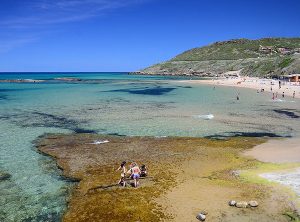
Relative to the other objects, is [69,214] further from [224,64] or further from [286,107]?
[224,64]

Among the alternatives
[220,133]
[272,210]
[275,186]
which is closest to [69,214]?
[272,210]

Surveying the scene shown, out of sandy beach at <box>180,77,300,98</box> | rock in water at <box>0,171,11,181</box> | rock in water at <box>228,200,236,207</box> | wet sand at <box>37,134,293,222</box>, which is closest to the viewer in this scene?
wet sand at <box>37,134,293,222</box>

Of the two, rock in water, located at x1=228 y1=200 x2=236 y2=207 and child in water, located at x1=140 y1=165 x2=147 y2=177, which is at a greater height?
child in water, located at x1=140 y1=165 x2=147 y2=177

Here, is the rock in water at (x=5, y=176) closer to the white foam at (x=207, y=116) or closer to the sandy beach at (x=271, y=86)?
the white foam at (x=207, y=116)

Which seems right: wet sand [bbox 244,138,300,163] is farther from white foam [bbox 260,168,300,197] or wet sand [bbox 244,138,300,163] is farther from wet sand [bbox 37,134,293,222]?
white foam [bbox 260,168,300,197]

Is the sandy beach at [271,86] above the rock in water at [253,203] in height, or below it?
above

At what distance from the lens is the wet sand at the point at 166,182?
15.3m

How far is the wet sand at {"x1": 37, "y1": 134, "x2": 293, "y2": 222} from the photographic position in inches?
601

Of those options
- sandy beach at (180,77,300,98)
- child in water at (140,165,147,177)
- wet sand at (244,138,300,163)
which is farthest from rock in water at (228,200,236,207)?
sandy beach at (180,77,300,98)

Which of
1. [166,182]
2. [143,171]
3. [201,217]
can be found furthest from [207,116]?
[201,217]

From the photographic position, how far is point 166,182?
1919 cm

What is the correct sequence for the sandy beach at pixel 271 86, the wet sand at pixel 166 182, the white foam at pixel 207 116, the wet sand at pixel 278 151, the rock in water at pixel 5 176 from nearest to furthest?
the wet sand at pixel 166 182
the rock in water at pixel 5 176
the wet sand at pixel 278 151
the white foam at pixel 207 116
the sandy beach at pixel 271 86

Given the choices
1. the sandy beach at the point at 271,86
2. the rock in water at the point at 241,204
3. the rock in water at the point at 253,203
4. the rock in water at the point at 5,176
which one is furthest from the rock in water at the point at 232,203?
the sandy beach at the point at 271,86

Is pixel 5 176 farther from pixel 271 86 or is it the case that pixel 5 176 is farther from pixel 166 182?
pixel 271 86
